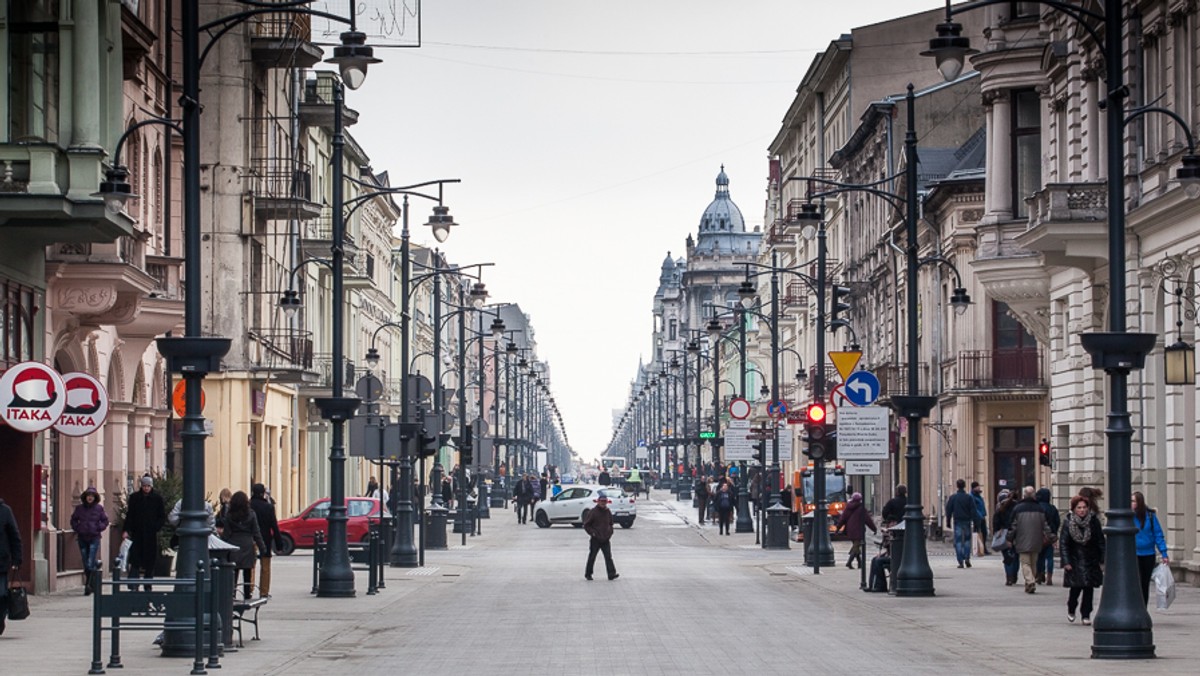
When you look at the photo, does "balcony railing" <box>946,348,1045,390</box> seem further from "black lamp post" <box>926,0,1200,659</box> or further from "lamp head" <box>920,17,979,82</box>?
"black lamp post" <box>926,0,1200,659</box>

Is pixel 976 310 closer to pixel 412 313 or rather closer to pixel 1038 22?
pixel 1038 22

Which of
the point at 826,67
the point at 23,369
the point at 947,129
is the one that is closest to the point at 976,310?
the point at 947,129

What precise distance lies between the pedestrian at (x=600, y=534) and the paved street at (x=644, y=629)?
0.31 meters

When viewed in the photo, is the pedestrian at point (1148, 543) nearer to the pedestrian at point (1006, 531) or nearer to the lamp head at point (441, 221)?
the pedestrian at point (1006, 531)

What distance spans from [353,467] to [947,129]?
27.6 metres

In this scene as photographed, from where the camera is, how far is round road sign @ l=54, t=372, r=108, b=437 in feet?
69.0

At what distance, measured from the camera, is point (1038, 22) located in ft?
133

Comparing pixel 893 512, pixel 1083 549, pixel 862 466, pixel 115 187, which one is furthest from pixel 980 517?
pixel 115 187

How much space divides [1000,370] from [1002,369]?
6 cm

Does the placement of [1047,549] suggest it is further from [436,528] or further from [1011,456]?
[1011,456]

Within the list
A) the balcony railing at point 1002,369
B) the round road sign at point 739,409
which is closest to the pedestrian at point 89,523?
the round road sign at point 739,409

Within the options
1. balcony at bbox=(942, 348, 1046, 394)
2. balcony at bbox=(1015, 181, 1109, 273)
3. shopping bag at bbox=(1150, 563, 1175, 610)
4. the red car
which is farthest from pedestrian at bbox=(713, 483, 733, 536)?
shopping bag at bbox=(1150, 563, 1175, 610)

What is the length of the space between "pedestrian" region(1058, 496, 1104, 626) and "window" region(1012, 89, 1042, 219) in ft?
59.6

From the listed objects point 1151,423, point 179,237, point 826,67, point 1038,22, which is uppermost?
point 826,67
